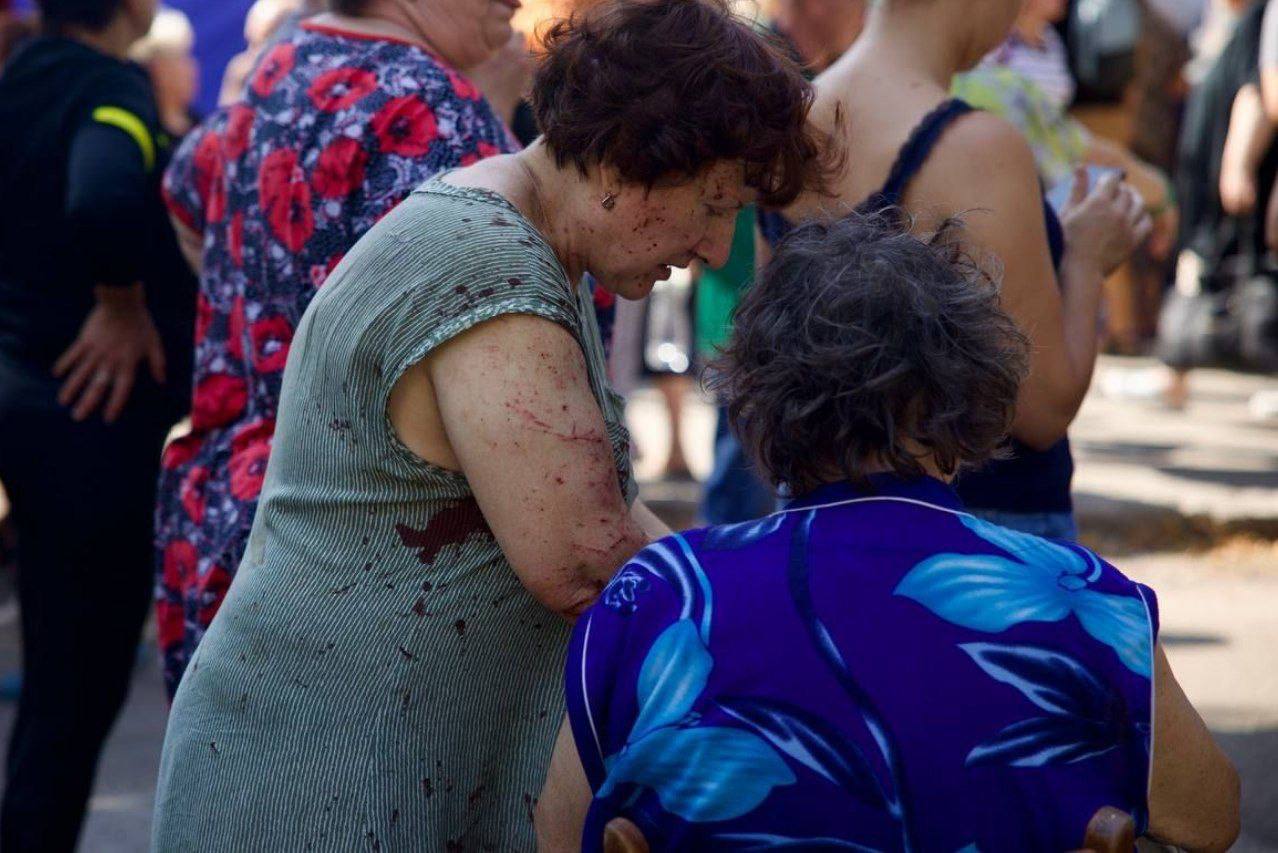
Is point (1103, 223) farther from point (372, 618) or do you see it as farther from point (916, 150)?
point (372, 618)

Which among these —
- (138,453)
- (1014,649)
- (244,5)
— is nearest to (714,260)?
(1014,649)

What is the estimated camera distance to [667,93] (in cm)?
165

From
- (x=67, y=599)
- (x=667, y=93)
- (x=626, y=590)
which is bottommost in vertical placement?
(x=67, y=599)

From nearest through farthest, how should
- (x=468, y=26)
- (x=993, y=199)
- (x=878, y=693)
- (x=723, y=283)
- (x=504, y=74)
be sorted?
1. (x=878, y=693)
2. (x=993, y=199)
3. (x=468, y=26)
4. (x=504, y=74)
5. (x=723, y=283)

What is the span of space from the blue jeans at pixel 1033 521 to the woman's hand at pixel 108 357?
5.35 ft

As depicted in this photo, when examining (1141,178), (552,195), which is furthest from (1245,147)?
(552,195)

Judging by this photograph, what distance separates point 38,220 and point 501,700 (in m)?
1.81

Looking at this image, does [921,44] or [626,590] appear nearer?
[626,590]

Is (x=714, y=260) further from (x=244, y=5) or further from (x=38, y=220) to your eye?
(x=244, y=5)

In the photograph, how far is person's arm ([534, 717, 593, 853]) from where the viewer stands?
1.53 metres

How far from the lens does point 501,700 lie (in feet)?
5.76

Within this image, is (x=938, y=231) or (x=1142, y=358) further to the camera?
(x=1142, y=358)

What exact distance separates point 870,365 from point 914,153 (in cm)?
81

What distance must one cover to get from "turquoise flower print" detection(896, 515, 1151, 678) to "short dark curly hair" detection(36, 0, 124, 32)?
2388mm
